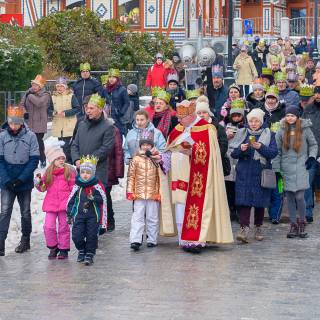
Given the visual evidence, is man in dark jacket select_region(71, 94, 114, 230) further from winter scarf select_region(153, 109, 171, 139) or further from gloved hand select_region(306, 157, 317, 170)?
gloved hand select_region(306, 157, 317, 170)

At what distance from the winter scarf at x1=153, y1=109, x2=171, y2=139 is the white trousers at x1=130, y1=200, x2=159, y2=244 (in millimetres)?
1073

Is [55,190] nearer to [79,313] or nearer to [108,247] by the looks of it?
[108,247]

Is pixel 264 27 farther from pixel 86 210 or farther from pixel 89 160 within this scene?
pixel 86 210

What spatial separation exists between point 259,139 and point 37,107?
21.7 feet

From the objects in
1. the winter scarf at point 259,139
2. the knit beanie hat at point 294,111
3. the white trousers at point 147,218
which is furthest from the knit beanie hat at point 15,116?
the knit beanie hat at point 294,111

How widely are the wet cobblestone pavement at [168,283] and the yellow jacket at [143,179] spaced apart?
0.64 metres

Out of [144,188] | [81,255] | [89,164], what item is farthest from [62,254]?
[144,188]

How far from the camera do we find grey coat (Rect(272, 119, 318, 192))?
13391 millimetres

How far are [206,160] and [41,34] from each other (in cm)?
1995

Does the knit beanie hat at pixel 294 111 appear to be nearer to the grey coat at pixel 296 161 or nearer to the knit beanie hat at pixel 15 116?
the grey coat at pixel 296 161

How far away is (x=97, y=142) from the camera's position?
42.9ft

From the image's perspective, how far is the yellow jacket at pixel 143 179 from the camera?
12.7 m

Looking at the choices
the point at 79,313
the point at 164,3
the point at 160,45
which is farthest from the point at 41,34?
the point at 79,313

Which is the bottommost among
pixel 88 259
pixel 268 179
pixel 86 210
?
pixel 88 259
